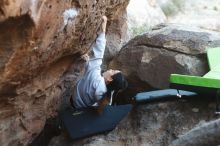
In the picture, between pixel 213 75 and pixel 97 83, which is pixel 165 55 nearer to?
pixel 213 75

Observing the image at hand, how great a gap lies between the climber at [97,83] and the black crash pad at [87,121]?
0.08 m

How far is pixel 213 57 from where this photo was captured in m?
4.36

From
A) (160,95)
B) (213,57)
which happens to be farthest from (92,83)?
(213,57)

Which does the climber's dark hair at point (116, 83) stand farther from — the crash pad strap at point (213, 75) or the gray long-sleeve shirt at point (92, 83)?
the crash pad strap at point (213, 75)

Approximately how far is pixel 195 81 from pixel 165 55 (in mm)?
1050

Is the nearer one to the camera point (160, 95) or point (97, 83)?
point (97, 83)

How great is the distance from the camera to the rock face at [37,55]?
2.69 m

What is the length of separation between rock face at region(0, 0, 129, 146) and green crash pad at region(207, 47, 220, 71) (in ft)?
3.48

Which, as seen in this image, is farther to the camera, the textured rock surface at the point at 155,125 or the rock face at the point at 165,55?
the rock face at the point at 165,55

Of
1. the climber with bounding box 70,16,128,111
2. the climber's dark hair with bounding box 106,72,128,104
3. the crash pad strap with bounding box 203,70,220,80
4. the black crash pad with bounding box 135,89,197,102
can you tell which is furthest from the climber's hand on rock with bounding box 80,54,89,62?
the crash pad strap with bounding box 203,70,220,80

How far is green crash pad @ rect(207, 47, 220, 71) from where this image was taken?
4239mm

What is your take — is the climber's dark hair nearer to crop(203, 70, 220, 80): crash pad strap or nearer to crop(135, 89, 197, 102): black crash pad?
crop(135, 89, 197, 102): black crash pad

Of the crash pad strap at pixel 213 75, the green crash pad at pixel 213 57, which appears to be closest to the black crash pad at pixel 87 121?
the crash pad strap at pixel 213 75

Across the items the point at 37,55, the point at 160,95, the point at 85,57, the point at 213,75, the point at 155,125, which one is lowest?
the point at 155,125
